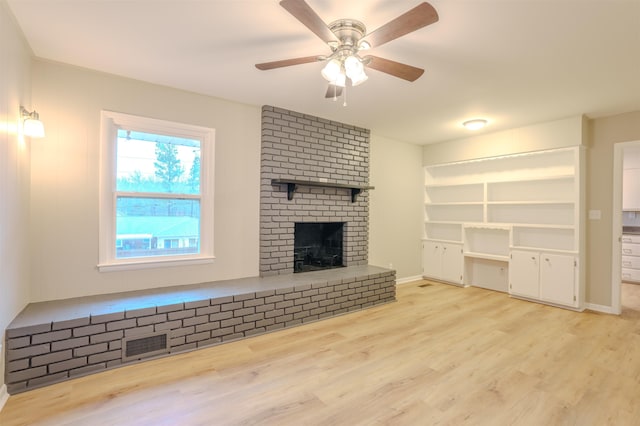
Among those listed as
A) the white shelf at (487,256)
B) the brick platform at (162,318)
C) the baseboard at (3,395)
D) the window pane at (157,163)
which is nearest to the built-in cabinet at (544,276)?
the white shelf at (487,256)

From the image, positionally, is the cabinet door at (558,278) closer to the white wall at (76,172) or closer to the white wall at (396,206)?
the white wall at (396,206)

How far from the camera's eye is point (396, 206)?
216 inches

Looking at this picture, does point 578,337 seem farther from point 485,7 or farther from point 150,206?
point 150,206

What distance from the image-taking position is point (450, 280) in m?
5.42

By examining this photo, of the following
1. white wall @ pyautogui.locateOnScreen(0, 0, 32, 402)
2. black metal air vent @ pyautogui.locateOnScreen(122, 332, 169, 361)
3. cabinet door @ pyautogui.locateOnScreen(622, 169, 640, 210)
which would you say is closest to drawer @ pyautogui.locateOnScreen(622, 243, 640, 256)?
cabinet door @ pyautogui.locateOnScreen(622, 169, 640, 210)

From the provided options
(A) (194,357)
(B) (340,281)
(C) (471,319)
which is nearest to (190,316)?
(A) (194,357)

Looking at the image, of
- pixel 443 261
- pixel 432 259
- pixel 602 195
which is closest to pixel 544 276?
pixel 602 195

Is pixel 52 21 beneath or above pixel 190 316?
above

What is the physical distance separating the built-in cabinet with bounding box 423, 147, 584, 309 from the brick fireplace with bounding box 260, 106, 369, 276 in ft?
5.78

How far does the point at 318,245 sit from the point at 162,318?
256cm

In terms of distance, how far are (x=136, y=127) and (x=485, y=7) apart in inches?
124

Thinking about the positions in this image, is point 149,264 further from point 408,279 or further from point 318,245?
point 408,279

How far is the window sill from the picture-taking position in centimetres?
299

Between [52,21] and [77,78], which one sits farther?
[77,78]
